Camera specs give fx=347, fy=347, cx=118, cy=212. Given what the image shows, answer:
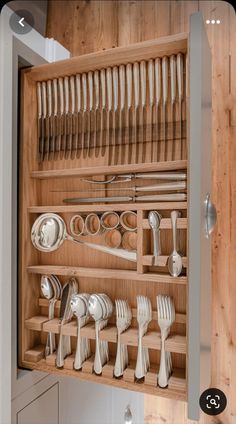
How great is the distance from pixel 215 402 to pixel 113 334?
0.40 m

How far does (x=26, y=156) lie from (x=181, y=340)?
58 cm

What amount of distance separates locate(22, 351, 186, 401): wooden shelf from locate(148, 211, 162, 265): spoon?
0.27m

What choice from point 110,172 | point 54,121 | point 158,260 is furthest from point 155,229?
point 54,121

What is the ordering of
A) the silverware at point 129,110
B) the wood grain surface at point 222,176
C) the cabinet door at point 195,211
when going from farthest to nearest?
the wood grain surface at point 222,176, the silverware at point 129,110, the cabinet door at point 195,211

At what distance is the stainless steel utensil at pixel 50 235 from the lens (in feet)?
2.87

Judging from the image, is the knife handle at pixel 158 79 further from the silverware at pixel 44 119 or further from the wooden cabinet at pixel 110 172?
the silverware at pixel 44 119

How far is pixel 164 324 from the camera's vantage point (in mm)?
782

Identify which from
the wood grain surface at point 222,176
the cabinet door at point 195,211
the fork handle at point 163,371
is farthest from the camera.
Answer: the wood grain surface at point 222,176

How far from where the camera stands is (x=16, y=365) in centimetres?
83

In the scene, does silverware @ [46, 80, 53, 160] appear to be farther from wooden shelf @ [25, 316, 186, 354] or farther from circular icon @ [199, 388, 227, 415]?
circular icon @ [199, 388, 227, 415]

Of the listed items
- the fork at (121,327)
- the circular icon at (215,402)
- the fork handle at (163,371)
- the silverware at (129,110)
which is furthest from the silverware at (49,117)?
the circular icon at (215,402)

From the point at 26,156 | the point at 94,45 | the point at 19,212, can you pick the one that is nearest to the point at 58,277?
the point at 19,212

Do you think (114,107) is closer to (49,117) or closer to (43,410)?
(49,117)

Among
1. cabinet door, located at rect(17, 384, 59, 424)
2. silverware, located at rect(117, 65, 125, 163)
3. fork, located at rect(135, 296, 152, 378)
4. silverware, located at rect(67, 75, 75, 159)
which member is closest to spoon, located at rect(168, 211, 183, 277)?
fork, located at rect(135, 296, 152, 378)
